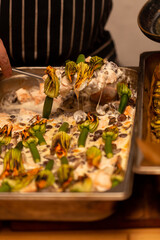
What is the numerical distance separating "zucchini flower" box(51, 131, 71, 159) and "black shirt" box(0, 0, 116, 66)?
0.82m

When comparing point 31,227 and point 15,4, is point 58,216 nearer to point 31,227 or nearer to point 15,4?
point 31,227

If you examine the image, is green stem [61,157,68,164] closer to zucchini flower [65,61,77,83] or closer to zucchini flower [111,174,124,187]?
zucchini flower [111,174,124,187]

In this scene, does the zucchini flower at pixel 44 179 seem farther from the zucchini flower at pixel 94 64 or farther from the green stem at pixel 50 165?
the zucchini flower at pixel 94 64

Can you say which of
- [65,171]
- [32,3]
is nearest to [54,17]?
[32,3]

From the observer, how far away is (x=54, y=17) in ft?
6.74

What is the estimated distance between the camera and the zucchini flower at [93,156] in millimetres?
1259

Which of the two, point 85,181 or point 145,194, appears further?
point 145,194

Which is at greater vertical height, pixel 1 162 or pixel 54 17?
pixel 54 17

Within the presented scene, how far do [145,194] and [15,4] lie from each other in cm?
120

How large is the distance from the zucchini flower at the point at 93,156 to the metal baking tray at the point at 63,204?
142 mm

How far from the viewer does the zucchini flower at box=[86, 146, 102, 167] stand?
1.26 metres

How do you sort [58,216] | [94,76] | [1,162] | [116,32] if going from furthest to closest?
[116,32] → [94,76] → [1,162] → [58,216]

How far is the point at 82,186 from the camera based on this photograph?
1.11m

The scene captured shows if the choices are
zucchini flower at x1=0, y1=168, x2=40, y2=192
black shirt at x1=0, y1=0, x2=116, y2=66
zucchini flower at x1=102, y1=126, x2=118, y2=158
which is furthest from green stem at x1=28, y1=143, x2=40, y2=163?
black shirt at x1=0, y1=0, x2=116, y2=66
